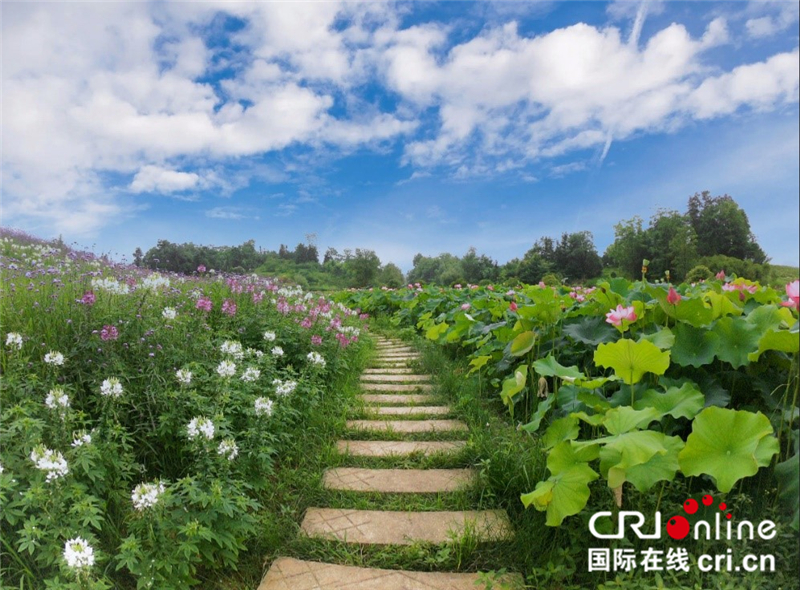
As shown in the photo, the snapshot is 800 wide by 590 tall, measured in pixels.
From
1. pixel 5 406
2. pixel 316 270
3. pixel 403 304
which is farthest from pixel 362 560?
pixel 316 270

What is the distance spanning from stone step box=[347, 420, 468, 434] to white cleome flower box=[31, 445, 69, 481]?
→ 1.86 m

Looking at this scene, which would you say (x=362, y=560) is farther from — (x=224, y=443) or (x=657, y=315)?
(x=657, y=315)

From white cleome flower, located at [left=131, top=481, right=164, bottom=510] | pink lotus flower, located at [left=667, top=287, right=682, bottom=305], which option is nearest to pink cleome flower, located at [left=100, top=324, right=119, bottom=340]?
white cleome flower, located at [left=131, top=481, right=164, bottom=510]

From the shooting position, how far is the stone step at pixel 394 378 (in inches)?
188

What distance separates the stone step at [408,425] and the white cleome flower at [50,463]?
1861 millimetres

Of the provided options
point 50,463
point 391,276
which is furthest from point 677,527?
point 391,276

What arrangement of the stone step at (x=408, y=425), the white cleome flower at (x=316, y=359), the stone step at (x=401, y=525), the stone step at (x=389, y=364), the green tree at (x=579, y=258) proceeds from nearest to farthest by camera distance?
the stone step at (x=401, y=525)
the stone step at (x=408, y=425)
the white cleome flower at (x=316, y=359)
the stone step at (x=389, y=364)
the green tree at (x=579, y=258)

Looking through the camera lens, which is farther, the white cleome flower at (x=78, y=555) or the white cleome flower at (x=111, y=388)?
the white cleome flower at (x=111, y=388)

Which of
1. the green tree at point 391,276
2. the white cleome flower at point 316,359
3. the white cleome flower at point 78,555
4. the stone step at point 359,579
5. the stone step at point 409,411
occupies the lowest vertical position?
the stone step at point 359,579

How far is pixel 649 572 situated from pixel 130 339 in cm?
283

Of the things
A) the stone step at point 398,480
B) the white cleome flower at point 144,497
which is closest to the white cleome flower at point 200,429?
the white cleome flower at point 144,497

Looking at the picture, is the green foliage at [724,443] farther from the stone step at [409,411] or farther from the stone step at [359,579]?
the stone step at [409,411]

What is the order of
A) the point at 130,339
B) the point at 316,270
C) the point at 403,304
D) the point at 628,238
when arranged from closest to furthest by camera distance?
the point at 130,339 → the point at 403,304 → the point at 316,270 → the point at 628,238

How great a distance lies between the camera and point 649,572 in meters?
1.81
